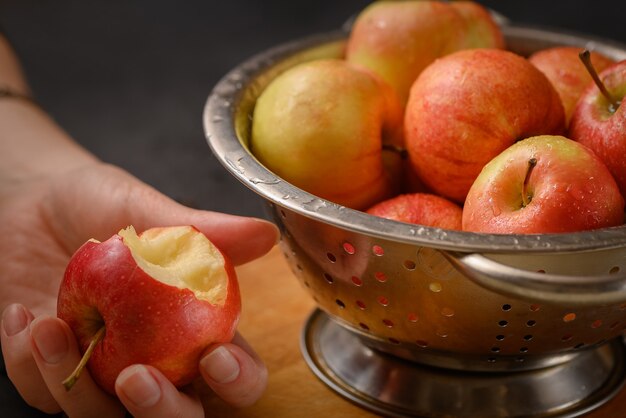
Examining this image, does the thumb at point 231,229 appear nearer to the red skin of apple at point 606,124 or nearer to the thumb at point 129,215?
the thumb at point 129,215

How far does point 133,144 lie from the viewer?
4.23 ft

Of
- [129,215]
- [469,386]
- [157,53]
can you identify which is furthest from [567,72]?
[157,53]

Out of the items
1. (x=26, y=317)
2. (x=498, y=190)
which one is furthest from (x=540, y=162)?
(x=26, y=317)

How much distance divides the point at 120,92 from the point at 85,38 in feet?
0.54

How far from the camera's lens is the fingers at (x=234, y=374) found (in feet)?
1.83

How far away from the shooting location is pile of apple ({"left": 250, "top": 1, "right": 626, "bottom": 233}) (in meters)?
0.57

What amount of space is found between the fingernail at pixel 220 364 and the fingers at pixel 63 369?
81 millimetres

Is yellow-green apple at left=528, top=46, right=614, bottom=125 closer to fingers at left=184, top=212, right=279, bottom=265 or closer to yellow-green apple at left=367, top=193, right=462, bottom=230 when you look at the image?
yellow-green apple at left=367, top=193, right=462, bottom=230

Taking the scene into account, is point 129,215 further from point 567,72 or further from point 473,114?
point 567,72

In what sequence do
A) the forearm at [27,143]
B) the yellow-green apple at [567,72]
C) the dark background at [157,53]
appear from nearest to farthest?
the yellow-green apple at [567,72], the forearm at [27,143], the dark background at [157,53]

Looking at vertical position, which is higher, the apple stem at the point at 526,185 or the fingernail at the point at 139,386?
the apple stem at the point at 526,185

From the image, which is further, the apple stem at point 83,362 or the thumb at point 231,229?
the thumb at point 231,229

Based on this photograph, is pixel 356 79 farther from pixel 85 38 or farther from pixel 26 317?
pixel 85 38

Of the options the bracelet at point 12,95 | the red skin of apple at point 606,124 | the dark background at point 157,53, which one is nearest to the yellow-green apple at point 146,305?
the red skin of apple at point 606,124
